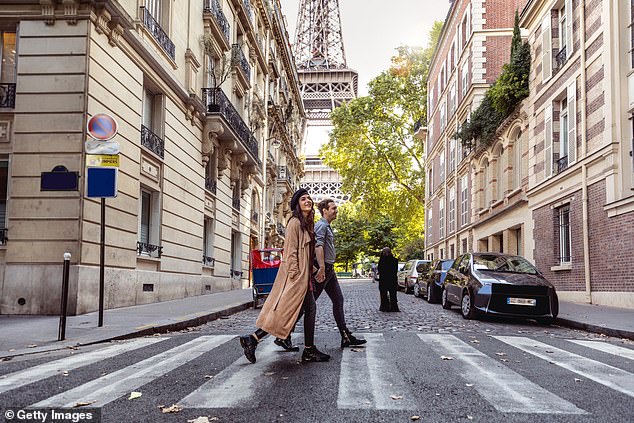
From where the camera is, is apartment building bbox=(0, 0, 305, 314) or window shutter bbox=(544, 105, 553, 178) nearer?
apartment building bbox=(0, 0, 305, 314)

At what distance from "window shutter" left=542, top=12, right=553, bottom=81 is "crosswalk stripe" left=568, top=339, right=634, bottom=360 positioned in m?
12.4

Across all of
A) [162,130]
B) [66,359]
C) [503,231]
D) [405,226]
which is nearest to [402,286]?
[503,231]

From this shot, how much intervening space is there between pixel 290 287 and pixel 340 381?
3.81ft

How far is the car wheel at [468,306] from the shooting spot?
1160 cm

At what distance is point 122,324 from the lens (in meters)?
9.17

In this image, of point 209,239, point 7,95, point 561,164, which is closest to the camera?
point 7,95

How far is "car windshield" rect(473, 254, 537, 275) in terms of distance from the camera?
12.1 m

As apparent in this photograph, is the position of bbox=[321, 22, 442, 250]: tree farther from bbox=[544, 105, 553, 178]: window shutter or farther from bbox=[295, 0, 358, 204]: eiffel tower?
bbox=[295, 0, 358, 204]: eiffel tower

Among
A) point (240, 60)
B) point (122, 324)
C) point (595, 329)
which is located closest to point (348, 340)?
point (122, 324)

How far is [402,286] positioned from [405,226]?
2560 cm

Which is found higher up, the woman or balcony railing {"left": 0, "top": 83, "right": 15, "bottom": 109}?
balcony railing {"left": 0, "top": 83, "right": 15, "bottom": 109}

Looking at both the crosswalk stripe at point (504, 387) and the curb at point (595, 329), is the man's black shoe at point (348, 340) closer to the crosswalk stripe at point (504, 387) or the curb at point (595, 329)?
the crosswalk stripe at point (504, 387)

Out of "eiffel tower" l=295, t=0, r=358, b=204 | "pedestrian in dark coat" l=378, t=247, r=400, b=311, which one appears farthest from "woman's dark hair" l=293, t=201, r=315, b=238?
"eiffel tower" l=295, t=0, r=358, b=204

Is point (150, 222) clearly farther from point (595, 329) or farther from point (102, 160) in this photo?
point (595, 329)
